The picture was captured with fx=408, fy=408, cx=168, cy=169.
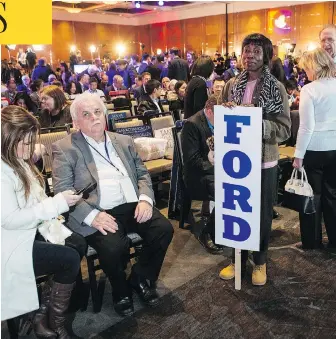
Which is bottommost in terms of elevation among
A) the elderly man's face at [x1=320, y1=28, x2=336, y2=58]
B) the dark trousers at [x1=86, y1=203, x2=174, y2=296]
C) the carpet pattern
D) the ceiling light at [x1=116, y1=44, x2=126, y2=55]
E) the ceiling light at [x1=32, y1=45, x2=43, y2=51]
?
the carpet pattern

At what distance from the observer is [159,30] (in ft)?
60.7

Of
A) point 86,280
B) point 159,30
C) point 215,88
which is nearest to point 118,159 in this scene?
point 86,280

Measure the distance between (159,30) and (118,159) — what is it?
675 inches

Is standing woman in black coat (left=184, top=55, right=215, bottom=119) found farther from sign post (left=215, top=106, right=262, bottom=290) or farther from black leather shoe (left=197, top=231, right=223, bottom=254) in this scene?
sign post (left=215, top=106, right=262, bottom=290)

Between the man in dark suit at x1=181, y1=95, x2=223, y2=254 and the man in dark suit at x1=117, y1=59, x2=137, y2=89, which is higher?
the man in dark suit at x1=117, y1=59, x2=137, y2=89

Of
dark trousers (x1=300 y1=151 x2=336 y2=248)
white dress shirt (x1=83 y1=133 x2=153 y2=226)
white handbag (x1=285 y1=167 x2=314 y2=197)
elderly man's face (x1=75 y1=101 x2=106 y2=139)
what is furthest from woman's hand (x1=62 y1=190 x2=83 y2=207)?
dark trousers (x1=300 y1=151 x2=336 y2=248)

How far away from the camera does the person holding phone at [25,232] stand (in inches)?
71.8

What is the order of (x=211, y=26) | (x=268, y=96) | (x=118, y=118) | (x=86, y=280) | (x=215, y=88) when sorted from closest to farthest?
(x=268, y=96)
(x=86, y=280)
(x=215, y=88)
(x=118, y=118)
(x=211, y=26)

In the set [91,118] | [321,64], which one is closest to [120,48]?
[321,64]

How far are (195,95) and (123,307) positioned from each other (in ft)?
8.76

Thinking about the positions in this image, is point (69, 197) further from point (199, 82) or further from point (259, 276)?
point (199, 82)

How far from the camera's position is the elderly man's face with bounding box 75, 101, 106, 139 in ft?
7.92

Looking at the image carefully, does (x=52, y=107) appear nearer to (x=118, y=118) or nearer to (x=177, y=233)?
(x=118, y=118)

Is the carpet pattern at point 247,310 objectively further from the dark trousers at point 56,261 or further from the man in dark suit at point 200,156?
the man in dark suit at point 200,156
